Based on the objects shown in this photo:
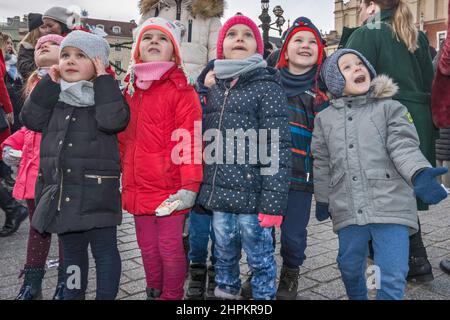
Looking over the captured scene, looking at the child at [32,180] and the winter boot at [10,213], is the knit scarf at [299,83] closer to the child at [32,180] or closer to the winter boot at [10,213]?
the child at [32,180]

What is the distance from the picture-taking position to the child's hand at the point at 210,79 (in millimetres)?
3062

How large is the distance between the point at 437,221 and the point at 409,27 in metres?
2.74

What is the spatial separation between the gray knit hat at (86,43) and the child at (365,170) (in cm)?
147

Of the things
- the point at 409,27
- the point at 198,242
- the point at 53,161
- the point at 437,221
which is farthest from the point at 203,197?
the point at 437,221

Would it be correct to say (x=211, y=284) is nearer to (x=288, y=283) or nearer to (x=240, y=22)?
(x=288, y=283)

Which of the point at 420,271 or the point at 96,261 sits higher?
the point at 96,261

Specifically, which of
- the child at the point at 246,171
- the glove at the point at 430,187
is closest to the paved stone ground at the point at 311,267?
the child at the point at 246,171

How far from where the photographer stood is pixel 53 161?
102 inches

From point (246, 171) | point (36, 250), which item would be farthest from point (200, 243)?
point (36, 250)

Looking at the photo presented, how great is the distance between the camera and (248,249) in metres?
2.75

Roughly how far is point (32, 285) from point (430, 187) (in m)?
2.58

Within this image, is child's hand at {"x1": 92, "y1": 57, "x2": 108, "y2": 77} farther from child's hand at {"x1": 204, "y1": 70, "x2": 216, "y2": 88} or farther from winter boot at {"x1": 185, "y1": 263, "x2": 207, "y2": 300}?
winter boot at {"x1": 185, "y1": 263, "x2": 207, "y2": 300}

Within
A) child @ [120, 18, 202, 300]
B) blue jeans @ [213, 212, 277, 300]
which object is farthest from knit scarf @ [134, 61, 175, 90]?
blue jeans @ [213, 212, 277, 300]
